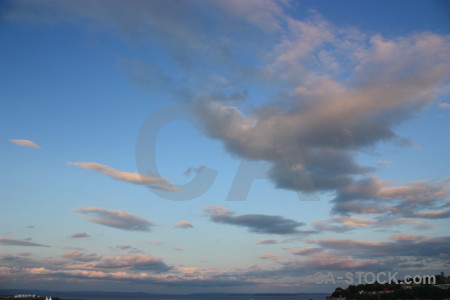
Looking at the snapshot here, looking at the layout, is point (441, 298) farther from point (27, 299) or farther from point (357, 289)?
point (27, 299)

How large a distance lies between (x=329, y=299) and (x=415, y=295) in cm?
1954

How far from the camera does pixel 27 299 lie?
380 feet

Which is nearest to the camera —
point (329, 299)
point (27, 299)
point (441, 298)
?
point (441, 298)

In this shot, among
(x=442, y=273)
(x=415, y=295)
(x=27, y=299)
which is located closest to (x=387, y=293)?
(x=415, y=295)

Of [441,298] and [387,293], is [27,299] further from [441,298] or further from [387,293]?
[441,298]

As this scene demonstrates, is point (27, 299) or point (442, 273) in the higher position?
point (442, 273)

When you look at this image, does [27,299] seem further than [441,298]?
Yes

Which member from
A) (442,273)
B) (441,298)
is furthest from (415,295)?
(442,273)

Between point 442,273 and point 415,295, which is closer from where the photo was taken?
point 415,295

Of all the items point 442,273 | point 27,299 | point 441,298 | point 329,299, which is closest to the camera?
point 441,298

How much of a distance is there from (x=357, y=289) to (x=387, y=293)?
50.7 feet

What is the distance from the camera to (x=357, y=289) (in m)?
88.5

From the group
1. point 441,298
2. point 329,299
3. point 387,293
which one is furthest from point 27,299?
point 441,298

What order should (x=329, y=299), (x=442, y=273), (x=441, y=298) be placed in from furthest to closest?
(x=442, y=273) → (x=329, y=299) → (x=441, y=298)
